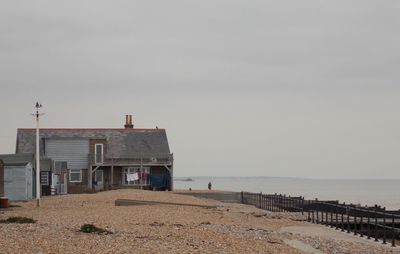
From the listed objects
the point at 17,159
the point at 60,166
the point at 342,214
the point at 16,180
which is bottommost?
the point at 342,214

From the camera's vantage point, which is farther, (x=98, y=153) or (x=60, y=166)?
(x=98, y=153)

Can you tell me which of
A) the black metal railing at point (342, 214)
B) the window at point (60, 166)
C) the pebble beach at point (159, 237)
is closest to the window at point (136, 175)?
the window at point (60, 166)

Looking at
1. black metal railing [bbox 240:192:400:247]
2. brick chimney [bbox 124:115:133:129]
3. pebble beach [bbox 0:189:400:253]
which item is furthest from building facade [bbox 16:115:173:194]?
pebble beach [bbox 0:189:400:253]

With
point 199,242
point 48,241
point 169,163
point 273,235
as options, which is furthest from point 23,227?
point 169,163

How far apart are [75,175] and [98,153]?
285 centimetres

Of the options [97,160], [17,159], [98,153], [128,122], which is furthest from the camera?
[128,122]

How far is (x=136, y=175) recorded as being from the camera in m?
63.3

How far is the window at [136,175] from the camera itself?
63.5 meters

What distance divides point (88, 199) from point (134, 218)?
50.0ft

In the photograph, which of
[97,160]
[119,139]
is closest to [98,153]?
[97,160]

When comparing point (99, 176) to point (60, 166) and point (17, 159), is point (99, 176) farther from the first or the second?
point (17, 159)

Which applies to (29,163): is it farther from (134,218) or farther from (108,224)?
(108,224)

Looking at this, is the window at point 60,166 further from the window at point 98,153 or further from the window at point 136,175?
the window at point 136,175

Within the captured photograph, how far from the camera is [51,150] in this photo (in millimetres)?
63531
